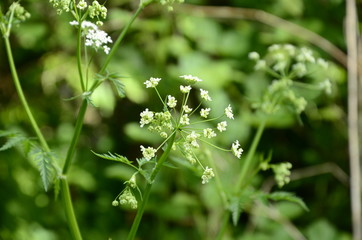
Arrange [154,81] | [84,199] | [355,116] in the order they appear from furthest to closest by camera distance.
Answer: [84,199] → [355,116] → [154,81]

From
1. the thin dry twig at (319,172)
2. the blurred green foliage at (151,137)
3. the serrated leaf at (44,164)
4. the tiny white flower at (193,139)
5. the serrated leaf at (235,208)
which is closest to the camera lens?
the tiny white flower at (193,139)

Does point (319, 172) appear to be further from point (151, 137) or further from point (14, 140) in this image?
point (14, 140)

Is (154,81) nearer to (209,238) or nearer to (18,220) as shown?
(209,238)

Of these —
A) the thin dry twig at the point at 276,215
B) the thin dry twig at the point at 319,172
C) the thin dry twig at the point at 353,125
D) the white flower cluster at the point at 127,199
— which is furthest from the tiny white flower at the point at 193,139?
the thin dry twig at the point at 319,172

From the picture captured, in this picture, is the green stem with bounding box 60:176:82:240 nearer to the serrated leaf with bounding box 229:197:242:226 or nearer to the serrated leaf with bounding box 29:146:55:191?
the serrated leaf with bounding box 29:146:55:191

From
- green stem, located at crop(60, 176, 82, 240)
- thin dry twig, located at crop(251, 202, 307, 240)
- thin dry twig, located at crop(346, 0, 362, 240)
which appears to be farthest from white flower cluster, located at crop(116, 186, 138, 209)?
thin dry twig, located at crop(346, 0, 362, 240)

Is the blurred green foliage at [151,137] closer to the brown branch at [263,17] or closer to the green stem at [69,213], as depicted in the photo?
the brown branch at [263,17]

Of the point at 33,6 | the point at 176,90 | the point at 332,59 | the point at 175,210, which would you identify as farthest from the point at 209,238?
the point at 33,6
